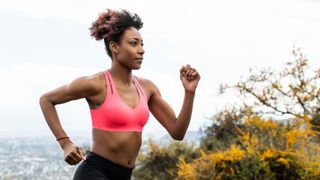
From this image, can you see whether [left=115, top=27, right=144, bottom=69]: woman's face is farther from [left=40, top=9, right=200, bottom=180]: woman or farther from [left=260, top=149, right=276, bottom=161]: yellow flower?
[left=260, top=149, right=276, bottom=161]: yellow flower

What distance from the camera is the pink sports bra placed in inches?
A: 186

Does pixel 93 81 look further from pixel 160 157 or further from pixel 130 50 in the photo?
pixel 160 157

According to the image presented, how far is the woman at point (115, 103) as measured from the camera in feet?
15.5

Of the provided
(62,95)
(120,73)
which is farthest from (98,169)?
(120,73)

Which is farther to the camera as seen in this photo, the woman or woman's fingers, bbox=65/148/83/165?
the woman

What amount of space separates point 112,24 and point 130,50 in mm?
231

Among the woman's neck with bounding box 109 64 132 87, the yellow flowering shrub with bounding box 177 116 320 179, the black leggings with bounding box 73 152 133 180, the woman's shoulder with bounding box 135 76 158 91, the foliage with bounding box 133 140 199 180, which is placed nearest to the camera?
the black leggings with bounding box 73 152 133 180

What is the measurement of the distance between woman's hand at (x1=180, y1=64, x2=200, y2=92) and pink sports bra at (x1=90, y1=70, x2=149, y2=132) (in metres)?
0.34

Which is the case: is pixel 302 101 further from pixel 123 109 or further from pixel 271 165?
pixel 123 109

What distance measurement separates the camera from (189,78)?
4.82m

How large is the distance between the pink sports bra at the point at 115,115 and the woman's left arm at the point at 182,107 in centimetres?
30

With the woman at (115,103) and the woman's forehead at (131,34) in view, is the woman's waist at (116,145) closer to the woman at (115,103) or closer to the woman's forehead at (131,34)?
the woman at (115,103)

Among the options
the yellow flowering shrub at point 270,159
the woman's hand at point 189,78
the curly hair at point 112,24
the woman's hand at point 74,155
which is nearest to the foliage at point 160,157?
the yellow flowering shrub at point 270,159

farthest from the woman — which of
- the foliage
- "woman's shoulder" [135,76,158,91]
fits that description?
the foliage
